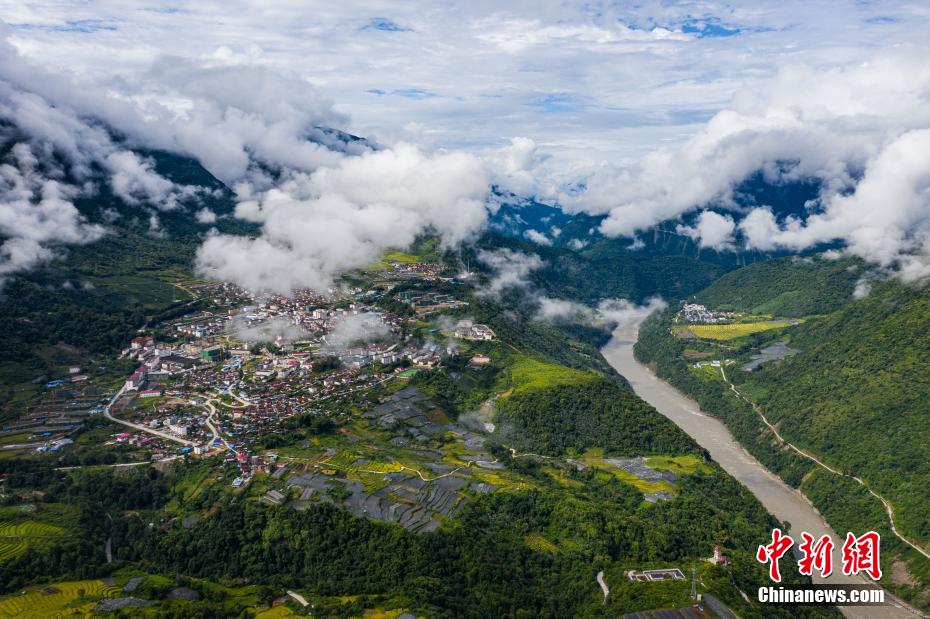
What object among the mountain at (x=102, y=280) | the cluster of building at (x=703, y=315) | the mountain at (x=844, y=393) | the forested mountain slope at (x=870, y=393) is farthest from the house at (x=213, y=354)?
the cluster of building at (x=703, y=315)

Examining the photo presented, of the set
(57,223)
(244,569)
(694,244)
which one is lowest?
(694,244)

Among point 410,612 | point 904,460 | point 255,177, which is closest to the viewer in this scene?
point 410,612

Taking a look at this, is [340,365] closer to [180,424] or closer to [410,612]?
[180,424]

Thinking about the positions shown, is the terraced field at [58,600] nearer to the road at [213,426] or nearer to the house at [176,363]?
the road at [213,426]

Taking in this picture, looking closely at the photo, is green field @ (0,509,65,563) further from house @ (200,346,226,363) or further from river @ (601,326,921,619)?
river @ (601,326,921,619)

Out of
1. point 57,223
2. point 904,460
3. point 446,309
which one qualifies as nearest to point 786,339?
point 904,460

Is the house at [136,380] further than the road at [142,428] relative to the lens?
Yes
